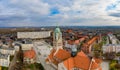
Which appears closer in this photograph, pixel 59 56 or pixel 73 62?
pixel 73 62

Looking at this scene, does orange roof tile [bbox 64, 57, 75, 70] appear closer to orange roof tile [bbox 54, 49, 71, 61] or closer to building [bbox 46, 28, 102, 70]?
building [bbox 46, 28, 102, 70]

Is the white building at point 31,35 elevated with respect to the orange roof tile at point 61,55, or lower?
lower

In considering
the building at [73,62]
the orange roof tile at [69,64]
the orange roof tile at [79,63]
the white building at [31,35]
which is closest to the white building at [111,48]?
the building at [73,62]

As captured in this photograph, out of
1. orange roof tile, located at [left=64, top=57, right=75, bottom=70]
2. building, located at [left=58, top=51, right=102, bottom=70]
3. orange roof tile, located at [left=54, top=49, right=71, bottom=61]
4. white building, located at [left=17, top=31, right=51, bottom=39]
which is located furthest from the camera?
white building, located at [left=17, top=31, right=51, bottom=39]

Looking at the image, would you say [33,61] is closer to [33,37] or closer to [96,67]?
[96,67]

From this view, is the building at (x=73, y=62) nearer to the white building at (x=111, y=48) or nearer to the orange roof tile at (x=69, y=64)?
the orange roof tile at (x=69, y=64)

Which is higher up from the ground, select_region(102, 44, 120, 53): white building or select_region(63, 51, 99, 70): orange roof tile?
select_region(63, 51, 99, 70): orange roof tile

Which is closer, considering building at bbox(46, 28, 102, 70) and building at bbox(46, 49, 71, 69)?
building at bbox(46, 28, 102, 70)

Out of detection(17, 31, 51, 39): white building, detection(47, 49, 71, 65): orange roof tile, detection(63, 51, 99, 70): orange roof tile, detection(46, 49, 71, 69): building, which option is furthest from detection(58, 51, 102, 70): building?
detection(17, 31, 51, 39): white building

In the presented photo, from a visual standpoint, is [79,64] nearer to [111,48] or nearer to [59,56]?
[59,56]

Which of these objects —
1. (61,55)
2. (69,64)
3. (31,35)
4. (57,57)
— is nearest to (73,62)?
(69,64)

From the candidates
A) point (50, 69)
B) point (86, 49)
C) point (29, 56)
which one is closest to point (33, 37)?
point (86, 49)
